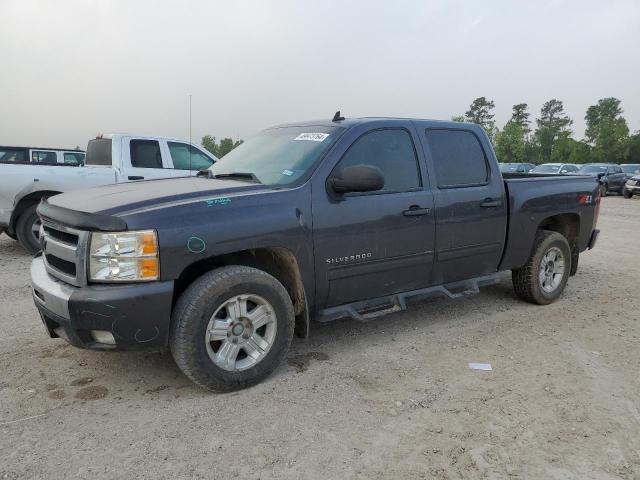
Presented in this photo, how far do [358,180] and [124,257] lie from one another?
5.28 feet

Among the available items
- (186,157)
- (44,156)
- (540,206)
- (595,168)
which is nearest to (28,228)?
(186,157)

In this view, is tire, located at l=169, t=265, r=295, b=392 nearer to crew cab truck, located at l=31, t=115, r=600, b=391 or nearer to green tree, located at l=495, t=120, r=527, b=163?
crew cab truck, located at l=31, t=115, r=600, b=391

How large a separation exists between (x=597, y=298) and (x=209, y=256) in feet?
15.2

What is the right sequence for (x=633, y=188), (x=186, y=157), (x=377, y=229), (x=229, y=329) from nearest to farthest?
(x=229, y=329) < (x=377, y=229) < (x=186, y=157) < (x=633, y=188)

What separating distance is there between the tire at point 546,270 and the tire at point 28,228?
6661mm

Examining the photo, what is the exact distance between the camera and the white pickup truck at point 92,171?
7449mm

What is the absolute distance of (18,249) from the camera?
8344mm

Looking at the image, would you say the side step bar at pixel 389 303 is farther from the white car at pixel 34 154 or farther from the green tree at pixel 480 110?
the green tree at pixel 480 110

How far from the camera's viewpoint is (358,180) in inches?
141

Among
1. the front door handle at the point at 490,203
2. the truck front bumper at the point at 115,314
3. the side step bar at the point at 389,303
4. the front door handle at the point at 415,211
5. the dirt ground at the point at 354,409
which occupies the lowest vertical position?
the dirt ground at the point at 354,409

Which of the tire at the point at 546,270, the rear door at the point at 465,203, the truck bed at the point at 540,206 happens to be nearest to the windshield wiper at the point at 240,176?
the rear door at the point at 465,203

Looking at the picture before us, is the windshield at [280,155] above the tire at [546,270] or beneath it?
above

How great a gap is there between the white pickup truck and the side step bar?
471cm

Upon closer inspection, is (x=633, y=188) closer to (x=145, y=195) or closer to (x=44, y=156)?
(x=44, y=156)
